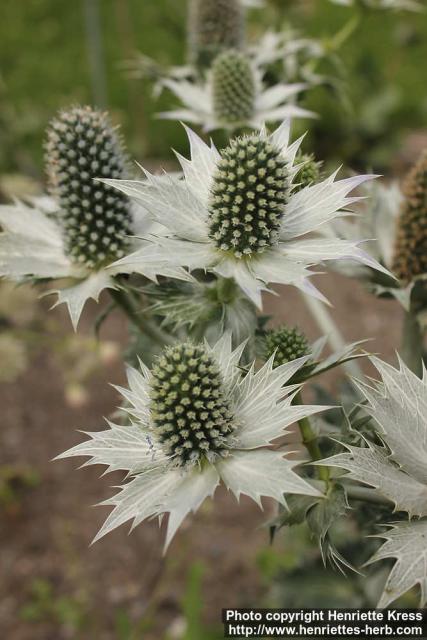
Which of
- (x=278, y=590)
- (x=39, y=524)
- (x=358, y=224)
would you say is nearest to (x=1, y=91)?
(x=39, y=524)

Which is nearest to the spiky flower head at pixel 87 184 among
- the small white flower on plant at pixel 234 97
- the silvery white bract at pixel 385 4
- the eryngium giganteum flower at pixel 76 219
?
the eryngium giganteum flower at pixel 76 219

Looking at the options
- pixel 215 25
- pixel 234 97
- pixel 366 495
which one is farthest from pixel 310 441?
pixel 215 25

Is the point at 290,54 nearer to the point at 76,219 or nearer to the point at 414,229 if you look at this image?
the point at 414,229

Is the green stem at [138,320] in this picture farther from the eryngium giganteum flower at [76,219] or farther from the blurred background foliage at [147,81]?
the blurred background foliage at [147,81]

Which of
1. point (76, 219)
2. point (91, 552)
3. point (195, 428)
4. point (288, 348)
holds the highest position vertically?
point (76, 219)

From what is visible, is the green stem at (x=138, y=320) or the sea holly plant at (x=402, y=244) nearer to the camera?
the green stem at (x=138, y=320)

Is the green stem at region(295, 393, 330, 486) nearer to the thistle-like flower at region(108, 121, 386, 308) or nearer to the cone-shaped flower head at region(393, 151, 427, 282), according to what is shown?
the thistle-like flower at region(108, 121, 386, 308)

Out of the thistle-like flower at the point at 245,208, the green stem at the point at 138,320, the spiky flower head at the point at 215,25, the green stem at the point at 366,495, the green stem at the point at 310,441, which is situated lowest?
the green stem at the point at 366,495

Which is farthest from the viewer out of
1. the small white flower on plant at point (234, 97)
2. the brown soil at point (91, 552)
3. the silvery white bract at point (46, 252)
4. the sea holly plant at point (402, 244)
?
the brown soil at point (91, 552)
